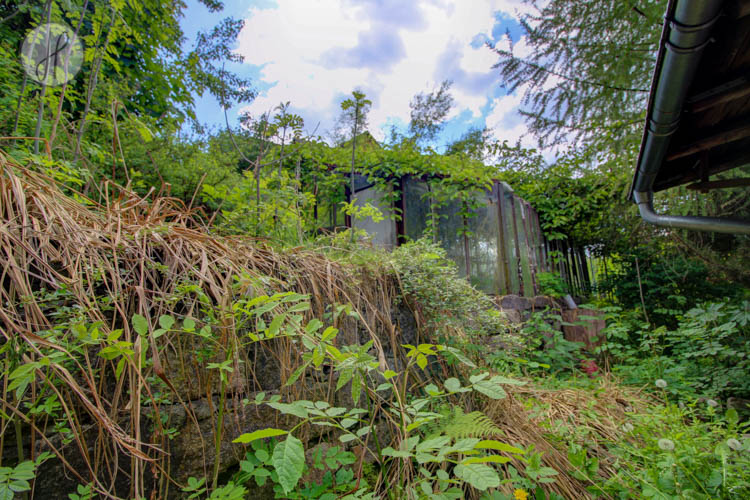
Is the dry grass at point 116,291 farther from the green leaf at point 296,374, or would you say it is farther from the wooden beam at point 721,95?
the wooden beam at point 721,95

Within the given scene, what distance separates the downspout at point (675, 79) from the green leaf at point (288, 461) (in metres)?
1.83

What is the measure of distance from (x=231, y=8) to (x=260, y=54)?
8450 mm

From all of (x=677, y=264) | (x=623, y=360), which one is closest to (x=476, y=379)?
(x=623, y=360)

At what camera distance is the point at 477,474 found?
2.03 ft

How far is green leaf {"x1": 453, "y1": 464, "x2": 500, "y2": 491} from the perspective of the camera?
0.59m

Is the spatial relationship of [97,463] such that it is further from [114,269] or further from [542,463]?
[542,463]

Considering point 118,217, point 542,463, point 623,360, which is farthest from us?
point 623,360

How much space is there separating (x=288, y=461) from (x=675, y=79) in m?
2.08

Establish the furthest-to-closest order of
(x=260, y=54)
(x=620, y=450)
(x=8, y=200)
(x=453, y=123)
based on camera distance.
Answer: (x=453, y=123), (x=260, y=54), (x=620, y=450), (x=8, y=200)

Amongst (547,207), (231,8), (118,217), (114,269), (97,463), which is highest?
(231,8)

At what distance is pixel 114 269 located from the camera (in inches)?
37.4

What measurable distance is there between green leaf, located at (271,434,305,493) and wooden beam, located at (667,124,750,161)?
103 inches

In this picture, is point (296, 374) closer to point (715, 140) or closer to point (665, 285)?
point (715, 140)

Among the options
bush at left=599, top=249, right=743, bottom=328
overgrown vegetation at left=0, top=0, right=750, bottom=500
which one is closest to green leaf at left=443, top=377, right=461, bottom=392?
overgrown vegetation at left=0, top=0, right=750, bottom=500
